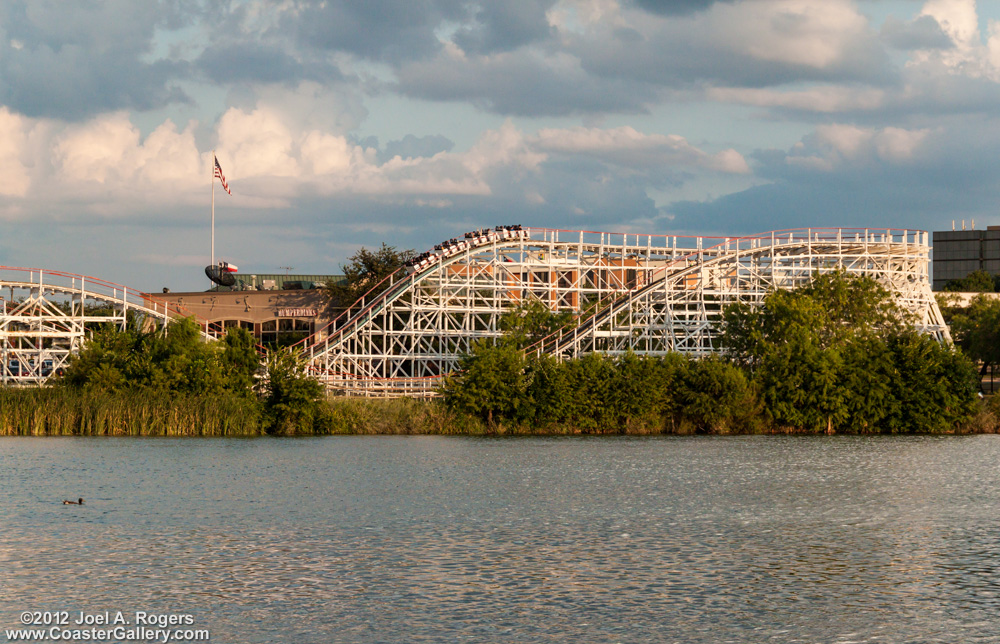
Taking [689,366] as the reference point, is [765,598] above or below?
below

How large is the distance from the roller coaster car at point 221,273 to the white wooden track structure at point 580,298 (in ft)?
64.1

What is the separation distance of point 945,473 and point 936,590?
1911 centimetres

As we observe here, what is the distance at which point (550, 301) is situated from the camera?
70.1 m

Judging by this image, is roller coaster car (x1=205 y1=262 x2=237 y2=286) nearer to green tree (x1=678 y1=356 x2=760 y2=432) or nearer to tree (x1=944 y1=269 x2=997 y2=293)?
green tree (x1=678 y1=356 x2=760 y2=432)

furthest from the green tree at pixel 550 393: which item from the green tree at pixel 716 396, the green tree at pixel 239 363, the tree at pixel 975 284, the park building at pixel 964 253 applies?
the park building at pixel 964 253

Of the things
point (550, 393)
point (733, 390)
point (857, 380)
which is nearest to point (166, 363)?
point (550, 393)

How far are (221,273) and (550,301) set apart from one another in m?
28.8

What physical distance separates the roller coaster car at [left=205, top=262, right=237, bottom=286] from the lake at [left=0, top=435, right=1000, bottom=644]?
1782 inches

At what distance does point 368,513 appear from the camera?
92.6ft

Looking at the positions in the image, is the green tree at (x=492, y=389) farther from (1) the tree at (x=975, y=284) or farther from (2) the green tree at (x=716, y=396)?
(1) the tree at (x=975, y=284)

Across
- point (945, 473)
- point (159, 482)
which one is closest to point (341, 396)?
point (159, 482)

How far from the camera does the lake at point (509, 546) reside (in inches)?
690

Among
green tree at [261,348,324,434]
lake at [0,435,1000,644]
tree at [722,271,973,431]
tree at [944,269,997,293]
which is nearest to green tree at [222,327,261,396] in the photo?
green tree at [261,348,324,434]

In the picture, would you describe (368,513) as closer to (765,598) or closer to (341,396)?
A: (765,598)
